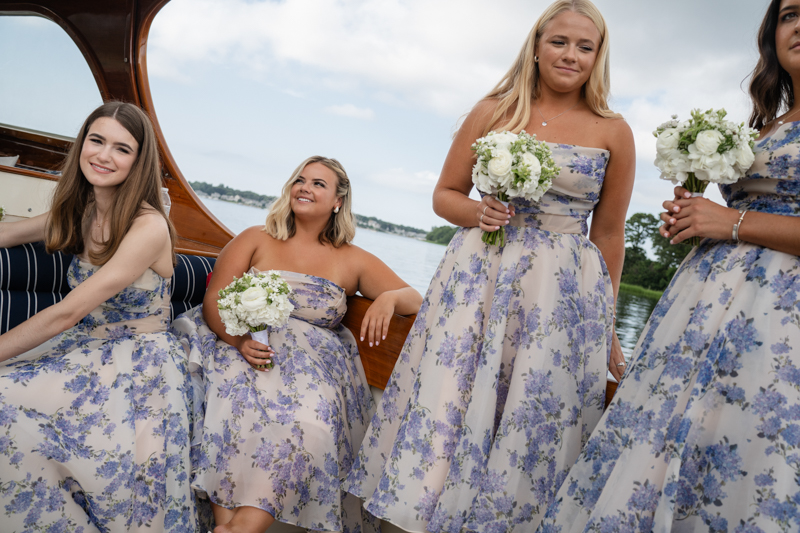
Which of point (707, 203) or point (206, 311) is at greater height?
point (707, 203)

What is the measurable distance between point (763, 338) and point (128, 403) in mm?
1992

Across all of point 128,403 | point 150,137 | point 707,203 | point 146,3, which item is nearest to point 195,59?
point 146,3

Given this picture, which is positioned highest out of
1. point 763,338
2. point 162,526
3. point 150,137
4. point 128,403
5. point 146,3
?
point 146,3

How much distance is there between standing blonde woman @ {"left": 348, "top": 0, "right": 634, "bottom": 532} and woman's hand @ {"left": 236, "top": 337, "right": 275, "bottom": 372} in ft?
1.95

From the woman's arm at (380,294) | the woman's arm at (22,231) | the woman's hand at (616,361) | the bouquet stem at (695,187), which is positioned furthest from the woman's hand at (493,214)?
the woman's arm at (22,231)

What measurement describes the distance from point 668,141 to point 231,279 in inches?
78.0

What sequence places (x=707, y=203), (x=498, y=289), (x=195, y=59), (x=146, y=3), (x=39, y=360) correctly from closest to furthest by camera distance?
(x=707, y=203)
(x=498, y=289)
(x=39, y=360)
(x=146, y=3)
(x=195, y=59)

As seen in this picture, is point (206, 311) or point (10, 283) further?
point (206, 311)

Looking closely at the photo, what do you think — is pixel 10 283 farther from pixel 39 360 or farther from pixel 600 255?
pixel 600 255

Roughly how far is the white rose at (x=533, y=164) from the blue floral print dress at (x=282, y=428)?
51.6 inches

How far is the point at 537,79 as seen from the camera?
207 cm

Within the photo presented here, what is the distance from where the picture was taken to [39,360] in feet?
7.10

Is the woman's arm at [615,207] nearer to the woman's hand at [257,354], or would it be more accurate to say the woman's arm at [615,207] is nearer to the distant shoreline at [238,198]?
the woman's hand at [257,354]

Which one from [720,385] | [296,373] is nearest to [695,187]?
[720,385]
